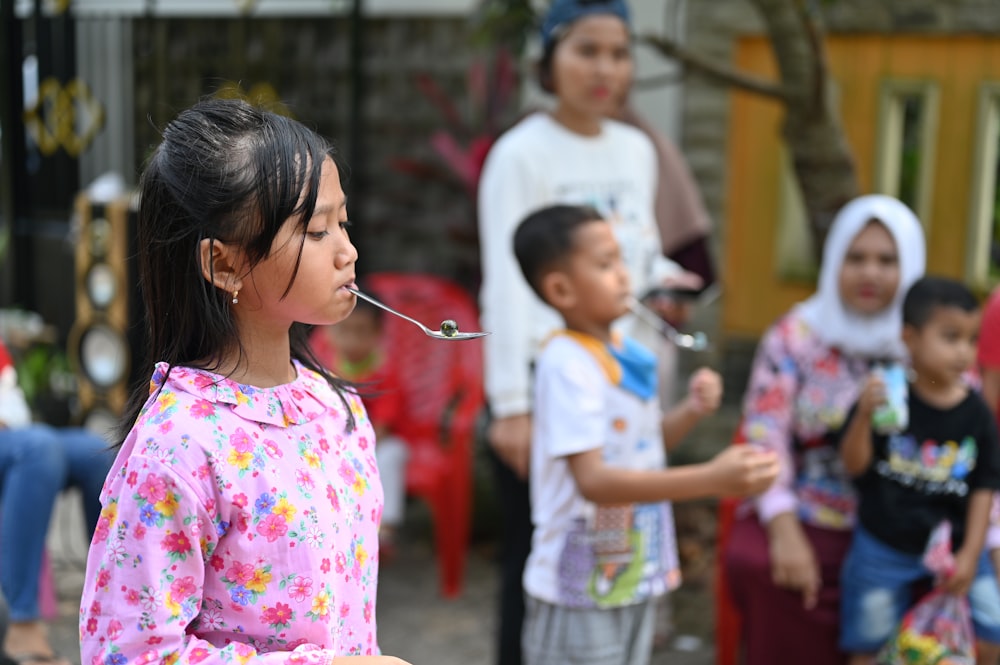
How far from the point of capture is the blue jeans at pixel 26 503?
289 centimetres

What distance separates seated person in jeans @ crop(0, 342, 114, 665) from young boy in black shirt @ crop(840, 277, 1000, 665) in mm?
1865

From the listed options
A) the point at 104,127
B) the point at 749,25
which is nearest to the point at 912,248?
the point at 749,25

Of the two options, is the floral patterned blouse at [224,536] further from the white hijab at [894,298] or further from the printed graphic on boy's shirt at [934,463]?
the white hijab at [894,298]

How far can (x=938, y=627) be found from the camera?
98.9 inches

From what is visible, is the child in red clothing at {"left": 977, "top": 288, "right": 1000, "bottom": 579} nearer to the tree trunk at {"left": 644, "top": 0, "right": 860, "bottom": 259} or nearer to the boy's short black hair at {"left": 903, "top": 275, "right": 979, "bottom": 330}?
the boy's short black hair at {"left": 903, "top": 275, "right": 979, "bottom": 330}

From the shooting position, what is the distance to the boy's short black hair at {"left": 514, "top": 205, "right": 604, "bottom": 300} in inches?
87.7

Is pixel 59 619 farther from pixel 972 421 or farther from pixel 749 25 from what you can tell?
pixel 749 25

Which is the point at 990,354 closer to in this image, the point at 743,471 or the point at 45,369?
the point at 743,471

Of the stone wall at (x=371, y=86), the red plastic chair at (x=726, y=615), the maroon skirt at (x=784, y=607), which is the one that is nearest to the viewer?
the maroon skirt at (x=784, y=607)

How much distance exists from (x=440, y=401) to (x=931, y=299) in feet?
6.97

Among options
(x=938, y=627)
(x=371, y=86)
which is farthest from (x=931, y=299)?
(x=371, y=86)

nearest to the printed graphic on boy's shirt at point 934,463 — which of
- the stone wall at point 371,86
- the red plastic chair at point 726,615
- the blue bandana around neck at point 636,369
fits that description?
the red plastic chair at point 726,615

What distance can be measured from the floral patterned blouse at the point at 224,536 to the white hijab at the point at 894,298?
1.70 metres

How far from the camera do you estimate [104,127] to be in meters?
5.90
